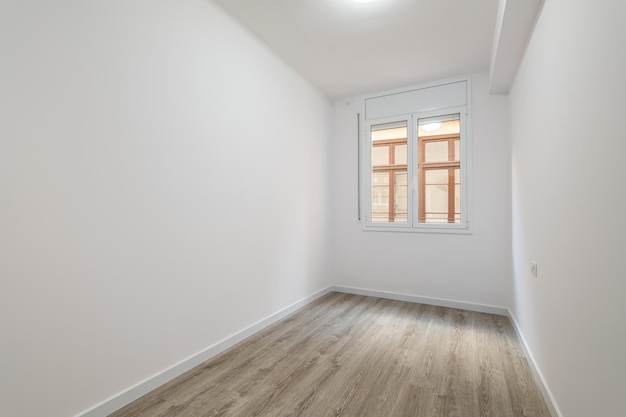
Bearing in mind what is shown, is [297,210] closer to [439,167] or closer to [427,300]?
[439,167]

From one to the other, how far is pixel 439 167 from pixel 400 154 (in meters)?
0.55

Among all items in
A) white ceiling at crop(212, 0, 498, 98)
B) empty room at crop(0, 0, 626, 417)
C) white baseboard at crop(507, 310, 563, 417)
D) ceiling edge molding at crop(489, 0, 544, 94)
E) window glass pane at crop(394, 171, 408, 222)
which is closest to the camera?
empty room at crop(0, 0, 626, 417)

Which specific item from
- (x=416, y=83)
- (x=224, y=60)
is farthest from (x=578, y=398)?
(x=416, y=83)

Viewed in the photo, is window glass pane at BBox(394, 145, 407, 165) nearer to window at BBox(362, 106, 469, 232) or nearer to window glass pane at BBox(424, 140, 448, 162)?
window at BBox(362, 106, 469, 232)

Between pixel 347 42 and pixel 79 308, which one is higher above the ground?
pixel 347 42

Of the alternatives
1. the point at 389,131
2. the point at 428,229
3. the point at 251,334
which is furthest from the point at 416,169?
the point at 251,334

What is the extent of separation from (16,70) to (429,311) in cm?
413

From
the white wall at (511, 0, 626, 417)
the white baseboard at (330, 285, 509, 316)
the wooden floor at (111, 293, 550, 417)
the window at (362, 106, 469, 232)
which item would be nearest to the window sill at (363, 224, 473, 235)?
the window at (362, 106, 469, 232)

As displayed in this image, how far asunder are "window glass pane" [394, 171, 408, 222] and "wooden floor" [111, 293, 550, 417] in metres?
1.41

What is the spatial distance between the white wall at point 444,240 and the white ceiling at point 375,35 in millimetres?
689

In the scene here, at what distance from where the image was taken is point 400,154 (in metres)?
4.35

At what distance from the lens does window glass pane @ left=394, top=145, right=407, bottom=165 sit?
4314 millimetres

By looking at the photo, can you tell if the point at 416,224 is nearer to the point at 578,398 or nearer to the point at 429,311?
the point at 429,311

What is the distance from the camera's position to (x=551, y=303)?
1.94 meters
